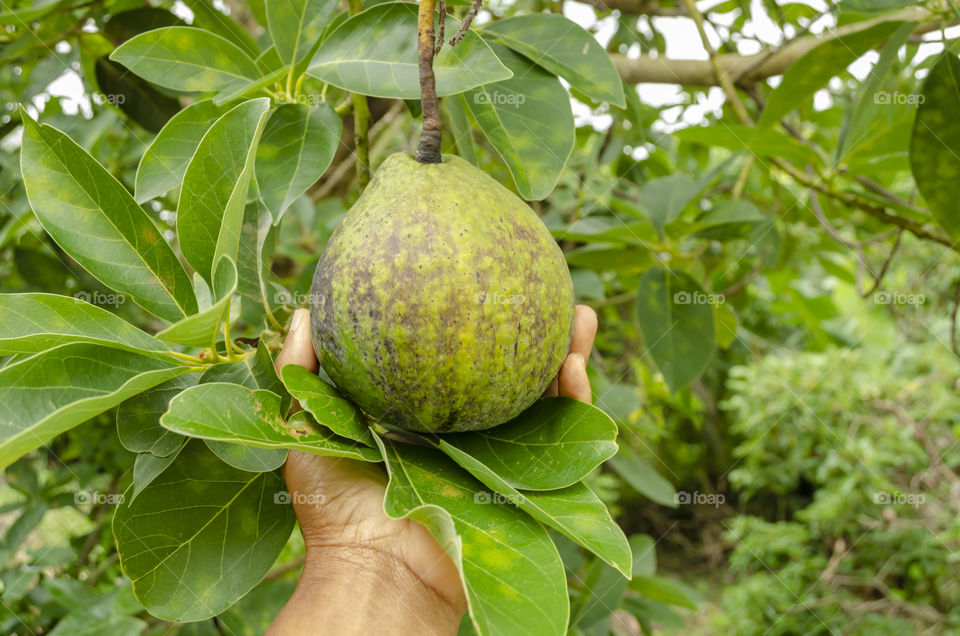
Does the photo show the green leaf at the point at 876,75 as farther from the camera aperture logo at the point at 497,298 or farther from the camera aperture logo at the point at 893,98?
the camera aperture logo at the point at 497,298

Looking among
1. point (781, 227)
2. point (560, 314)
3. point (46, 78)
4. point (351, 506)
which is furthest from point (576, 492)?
point (781, 227)

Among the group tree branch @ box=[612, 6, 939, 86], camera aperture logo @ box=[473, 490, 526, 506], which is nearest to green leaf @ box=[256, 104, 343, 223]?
camera aperture logo @ box=[473, 490, 526, 506]

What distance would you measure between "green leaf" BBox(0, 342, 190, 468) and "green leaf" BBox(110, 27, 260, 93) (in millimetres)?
356

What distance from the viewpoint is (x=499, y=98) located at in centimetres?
90

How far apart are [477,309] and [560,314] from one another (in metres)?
0.12

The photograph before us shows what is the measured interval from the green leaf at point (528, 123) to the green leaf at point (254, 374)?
331 mm

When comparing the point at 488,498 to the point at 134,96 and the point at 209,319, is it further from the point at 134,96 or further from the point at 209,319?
the point at 134,96

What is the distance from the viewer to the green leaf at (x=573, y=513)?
635mm

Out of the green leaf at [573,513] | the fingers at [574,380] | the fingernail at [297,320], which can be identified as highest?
the fingernail at [297,320]

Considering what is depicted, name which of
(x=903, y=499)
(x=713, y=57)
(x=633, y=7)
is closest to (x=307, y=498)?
(x=713, y=57)

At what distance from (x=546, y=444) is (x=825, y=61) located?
815 mm

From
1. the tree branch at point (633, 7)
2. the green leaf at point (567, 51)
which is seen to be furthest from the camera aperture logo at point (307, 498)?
the tree branch at point (633, 7)

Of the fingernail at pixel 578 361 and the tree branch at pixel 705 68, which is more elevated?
the tree branch at pixel 705 68

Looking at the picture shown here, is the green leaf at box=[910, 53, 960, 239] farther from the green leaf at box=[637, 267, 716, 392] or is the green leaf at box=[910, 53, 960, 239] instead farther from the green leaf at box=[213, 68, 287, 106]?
the green leaf at box=[213, 68, 287, 106]
